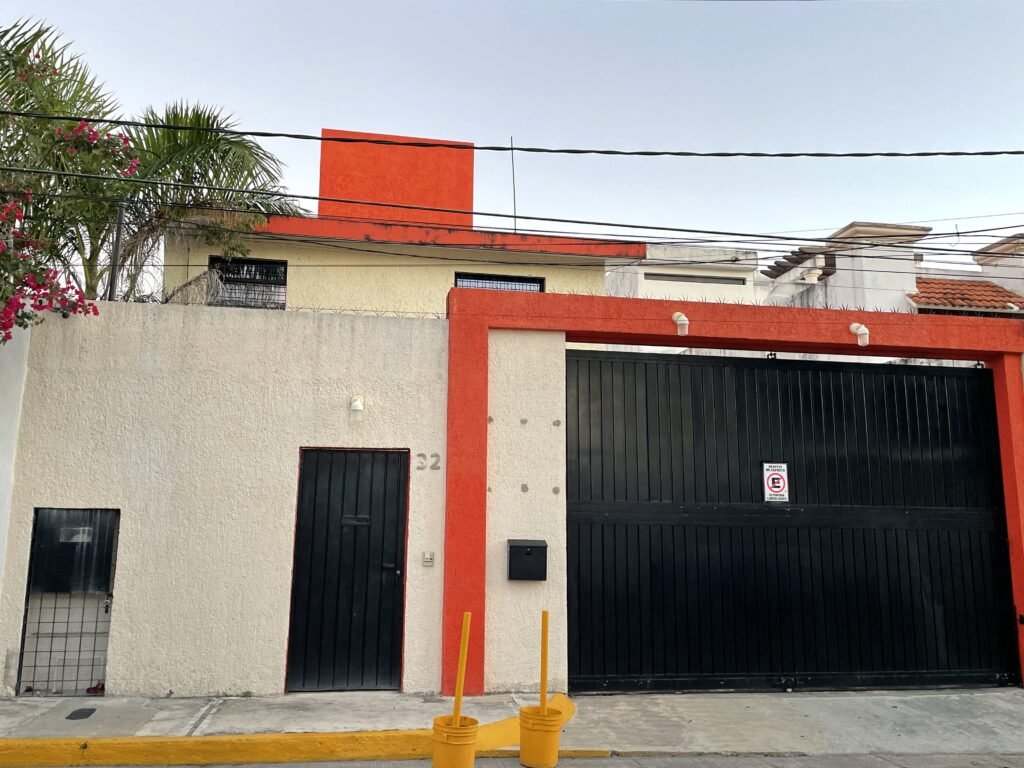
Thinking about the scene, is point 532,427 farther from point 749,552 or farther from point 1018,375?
point 1018,375

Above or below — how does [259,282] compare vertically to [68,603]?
above

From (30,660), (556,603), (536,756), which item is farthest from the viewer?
(556,603)

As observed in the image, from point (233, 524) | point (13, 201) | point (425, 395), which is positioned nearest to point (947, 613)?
point (425, 395)

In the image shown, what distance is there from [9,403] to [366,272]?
5976 millimetres

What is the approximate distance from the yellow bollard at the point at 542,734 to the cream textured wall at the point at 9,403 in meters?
5.06

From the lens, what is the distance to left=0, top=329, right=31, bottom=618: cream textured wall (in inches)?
282

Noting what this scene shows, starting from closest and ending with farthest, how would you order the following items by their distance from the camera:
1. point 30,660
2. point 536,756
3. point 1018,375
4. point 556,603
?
point 536,756 < point 30,660 < point 556,603 < point 1018,375

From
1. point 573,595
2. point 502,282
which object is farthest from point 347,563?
point 502,282

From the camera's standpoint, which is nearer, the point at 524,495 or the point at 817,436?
the point at 524,495

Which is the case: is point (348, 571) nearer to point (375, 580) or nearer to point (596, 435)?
point (375, 580)

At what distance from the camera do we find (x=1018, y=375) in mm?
9055

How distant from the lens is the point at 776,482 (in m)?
8.59

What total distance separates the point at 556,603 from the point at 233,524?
3.26 m

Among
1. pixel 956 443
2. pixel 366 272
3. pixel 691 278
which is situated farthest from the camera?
pixel 691 278
